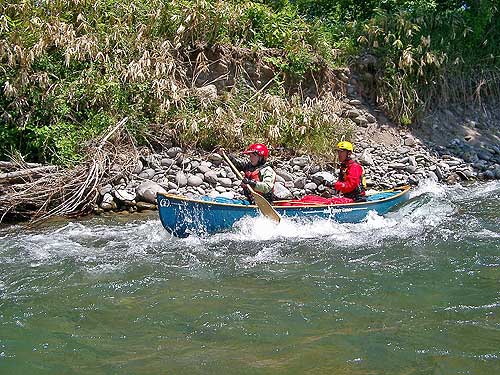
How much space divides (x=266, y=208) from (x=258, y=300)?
8.34ft

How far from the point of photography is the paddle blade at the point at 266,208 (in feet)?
24.7

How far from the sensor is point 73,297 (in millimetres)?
5301

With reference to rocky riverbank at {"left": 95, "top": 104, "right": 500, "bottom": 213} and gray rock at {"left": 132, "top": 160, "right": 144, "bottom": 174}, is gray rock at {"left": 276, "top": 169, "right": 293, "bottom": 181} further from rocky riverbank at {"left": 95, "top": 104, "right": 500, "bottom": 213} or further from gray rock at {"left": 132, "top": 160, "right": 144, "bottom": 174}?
gray rock at {"left": 132, "top": 160, "right": 144, "bottom": 174}

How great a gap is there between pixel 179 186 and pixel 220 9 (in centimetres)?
429

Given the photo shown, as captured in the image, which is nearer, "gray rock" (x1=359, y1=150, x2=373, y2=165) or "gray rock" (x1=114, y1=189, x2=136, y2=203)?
"gray rock" (x1=114, y1=189, x2=136, y2=203)

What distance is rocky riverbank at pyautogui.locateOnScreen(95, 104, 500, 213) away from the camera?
10.1 m

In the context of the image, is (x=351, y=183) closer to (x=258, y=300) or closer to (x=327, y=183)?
(x=327, y=183)

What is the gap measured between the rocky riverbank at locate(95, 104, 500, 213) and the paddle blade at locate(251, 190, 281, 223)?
237 centimetres

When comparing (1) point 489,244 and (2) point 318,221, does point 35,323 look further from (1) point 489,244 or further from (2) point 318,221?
(1) point 489,244

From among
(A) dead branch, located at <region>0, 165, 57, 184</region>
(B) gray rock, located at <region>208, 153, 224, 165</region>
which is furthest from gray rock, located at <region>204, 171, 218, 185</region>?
(A) dead branch, located at <region>0, 165, 57, 184</region>

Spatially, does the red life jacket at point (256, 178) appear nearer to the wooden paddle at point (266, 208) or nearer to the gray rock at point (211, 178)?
the wooden paddle at point (266, 208)

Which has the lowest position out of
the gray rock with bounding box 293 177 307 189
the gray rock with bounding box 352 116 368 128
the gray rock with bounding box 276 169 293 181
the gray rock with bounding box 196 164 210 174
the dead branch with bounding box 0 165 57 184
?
the gray rock with bounding box 293 177 307 189

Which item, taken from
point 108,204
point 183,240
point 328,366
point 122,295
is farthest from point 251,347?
point 108,204

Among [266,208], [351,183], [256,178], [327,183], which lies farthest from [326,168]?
[266,208]
